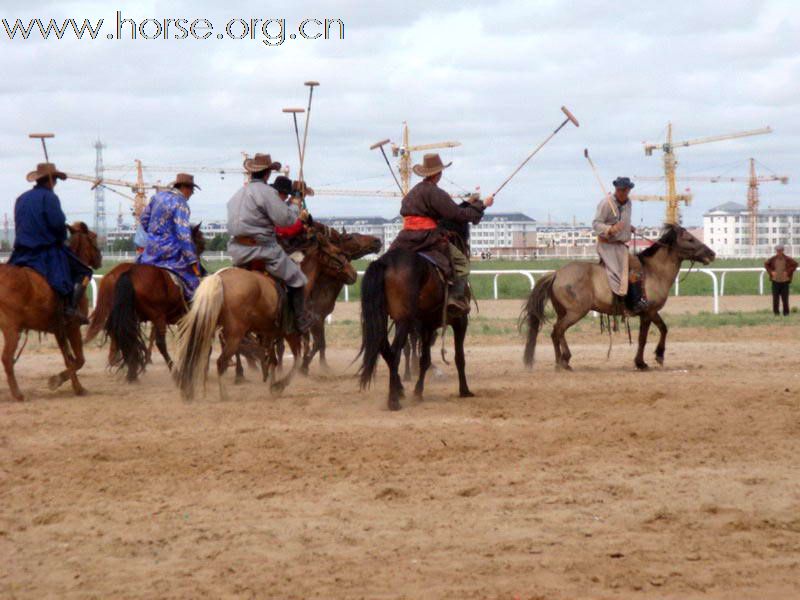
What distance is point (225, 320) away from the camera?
458 inches

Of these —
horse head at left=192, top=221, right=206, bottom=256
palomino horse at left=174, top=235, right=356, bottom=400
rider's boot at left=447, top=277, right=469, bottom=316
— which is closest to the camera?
palomino horse at left=174, top=235, right=356, bottom=400

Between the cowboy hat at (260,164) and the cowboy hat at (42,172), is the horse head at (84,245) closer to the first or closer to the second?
the cowboy hat at (42,172)

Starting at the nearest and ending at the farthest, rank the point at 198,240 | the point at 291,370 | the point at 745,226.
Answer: the point at 291,370 < the point at 198,240 < the point at 745,226

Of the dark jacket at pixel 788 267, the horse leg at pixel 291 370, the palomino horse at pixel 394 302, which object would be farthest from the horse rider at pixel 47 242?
the dark jacket at pixel 788 267

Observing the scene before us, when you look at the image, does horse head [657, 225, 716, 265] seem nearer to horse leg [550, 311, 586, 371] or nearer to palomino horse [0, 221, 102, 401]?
horse leg [550, 311, 586, 371]

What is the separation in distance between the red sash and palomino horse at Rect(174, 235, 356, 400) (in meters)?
1.41

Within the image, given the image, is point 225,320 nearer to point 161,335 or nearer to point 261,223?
point 261,223

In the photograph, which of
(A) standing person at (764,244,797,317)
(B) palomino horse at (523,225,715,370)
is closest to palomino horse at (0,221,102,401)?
(B) palomino horse at (523,225,715,370)

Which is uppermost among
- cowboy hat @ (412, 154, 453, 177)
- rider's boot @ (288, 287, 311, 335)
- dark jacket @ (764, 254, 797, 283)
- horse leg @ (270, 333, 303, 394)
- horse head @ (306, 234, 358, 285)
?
cowboy hat @ (412, 154, 453, 177)

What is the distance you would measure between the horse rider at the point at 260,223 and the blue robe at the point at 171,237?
105 centimetres

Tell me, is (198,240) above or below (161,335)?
above

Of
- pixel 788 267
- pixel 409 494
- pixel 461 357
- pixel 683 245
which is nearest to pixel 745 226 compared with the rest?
pixel 788 267

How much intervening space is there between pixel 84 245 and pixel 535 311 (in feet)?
17.5

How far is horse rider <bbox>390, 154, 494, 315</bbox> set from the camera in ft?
38.8
